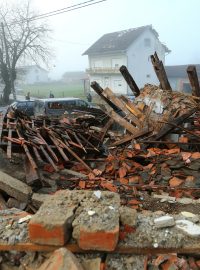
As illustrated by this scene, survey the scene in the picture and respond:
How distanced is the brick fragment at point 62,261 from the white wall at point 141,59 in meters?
43.2

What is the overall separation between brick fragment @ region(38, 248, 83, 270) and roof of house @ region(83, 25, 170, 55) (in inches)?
1687

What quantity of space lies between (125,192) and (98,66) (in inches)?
1759

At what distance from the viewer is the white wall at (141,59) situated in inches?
1742

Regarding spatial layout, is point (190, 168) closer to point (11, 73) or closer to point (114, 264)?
point (114, 264)

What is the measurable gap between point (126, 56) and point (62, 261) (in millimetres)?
43110

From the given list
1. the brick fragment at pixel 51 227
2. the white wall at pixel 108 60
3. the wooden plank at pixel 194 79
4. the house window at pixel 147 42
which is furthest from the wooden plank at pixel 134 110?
the house window at pixel 147 42

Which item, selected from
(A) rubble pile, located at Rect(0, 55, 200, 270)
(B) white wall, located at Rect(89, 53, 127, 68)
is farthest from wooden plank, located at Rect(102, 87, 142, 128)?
(B) white wall, located at Rect(89, 53, 127, 68)

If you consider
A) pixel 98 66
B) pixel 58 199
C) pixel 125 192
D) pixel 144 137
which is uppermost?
pixel 98 66

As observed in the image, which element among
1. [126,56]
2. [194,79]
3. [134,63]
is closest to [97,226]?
[194,79]

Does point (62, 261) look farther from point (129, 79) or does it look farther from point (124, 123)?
point (129, 79)

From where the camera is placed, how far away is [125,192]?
5430 millimetres

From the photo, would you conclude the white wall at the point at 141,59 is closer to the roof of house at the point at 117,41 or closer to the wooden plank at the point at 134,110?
the roof of house at the point at 117,41

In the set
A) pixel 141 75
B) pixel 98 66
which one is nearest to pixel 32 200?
pixel 141 75

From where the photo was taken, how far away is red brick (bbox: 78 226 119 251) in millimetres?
2039
